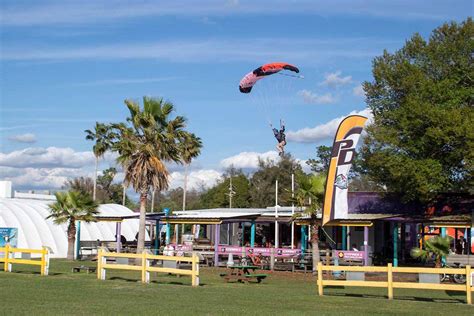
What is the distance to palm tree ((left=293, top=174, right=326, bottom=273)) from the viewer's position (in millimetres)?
33281

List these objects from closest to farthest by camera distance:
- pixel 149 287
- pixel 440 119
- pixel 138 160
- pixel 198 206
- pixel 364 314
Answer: pixel 364 314 → pixel 149 287 → pixel 440 119 → pixel 138 160 → pixel 198 206

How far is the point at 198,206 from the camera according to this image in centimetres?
10038

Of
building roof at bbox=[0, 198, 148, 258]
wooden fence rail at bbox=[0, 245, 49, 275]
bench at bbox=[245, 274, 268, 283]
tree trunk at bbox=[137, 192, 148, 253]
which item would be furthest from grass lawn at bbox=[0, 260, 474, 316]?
building roof at bbox=[0, 198, 148, 258]

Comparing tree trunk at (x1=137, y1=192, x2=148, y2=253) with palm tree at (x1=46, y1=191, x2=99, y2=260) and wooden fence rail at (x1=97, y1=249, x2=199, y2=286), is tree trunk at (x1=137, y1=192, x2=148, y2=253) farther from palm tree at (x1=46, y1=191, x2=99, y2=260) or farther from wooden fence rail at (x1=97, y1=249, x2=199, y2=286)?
wooden fence rail at (x1=97, y1=249, x2=199, y2=286)

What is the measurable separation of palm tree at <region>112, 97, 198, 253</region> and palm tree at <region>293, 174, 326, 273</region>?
25.7ft

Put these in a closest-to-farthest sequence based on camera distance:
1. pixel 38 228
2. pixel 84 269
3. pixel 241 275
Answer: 1. pixel 241 275
2. pixel 84 269
3. pixel 38 228

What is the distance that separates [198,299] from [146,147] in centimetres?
1962

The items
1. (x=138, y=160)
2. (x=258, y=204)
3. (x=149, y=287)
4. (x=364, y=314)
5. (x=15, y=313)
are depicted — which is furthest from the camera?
(x=258, y=204)

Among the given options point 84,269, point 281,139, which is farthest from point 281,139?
point 84,269

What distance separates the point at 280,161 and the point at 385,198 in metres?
45.7

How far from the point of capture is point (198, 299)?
18.8 meters

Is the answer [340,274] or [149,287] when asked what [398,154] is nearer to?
[340,274]

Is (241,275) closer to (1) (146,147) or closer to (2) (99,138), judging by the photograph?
(1) (146,147)

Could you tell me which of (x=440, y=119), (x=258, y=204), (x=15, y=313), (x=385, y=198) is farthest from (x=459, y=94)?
(x=258, y=204)
